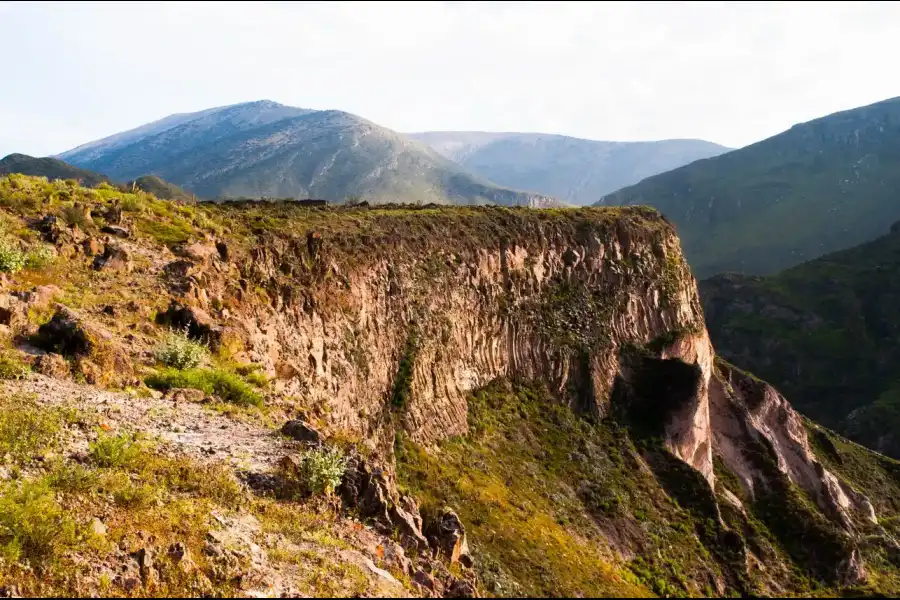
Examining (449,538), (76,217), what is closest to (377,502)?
(449,538)

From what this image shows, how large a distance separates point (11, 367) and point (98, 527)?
5.63 metres

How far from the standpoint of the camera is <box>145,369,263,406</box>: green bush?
1335 cm

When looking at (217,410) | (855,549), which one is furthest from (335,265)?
(855,549)

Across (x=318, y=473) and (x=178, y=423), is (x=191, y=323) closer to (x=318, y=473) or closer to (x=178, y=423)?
(x=178, y=423)

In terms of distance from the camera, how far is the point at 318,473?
34.1ft

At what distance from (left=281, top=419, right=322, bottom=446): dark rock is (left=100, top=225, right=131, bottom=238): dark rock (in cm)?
1259

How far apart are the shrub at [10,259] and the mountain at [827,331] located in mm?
134734

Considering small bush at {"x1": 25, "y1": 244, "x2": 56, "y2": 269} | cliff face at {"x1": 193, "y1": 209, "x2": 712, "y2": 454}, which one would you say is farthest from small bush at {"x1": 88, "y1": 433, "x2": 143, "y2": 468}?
small bush at {"x1": 25, "y1": 244, "x2": 56, "y2": 269}

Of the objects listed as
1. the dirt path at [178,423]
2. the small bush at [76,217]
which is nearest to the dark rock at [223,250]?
the small bush at [76,217]

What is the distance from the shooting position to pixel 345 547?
9.35 metres

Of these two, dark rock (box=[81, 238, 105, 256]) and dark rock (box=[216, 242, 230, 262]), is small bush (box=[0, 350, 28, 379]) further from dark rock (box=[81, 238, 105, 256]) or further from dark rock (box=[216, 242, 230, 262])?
dark rock (box=[216, 242, 230, 262])

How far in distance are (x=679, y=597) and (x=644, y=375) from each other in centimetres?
1904

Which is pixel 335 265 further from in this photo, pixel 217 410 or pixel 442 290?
pixel 217 410

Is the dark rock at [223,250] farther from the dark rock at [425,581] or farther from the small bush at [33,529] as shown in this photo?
the dark rock at [425,581]
